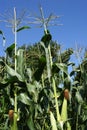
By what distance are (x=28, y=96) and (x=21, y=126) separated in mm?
610

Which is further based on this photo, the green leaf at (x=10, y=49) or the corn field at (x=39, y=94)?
the green leaf at (x=10, y=49)

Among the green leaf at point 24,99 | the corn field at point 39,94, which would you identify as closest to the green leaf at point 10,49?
the corn field at point 39,94

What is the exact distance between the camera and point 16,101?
4.42 m

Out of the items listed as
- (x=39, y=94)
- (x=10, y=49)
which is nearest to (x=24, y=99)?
(x=39, y=94)

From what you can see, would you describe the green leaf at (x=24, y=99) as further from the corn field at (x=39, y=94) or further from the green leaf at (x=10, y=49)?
the green leaf at (x=10, y=49)

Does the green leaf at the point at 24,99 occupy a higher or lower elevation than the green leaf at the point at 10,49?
lower

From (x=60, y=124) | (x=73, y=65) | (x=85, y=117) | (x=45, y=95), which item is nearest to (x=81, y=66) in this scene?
(x=73, y=65)

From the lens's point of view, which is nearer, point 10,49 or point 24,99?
point 24,99

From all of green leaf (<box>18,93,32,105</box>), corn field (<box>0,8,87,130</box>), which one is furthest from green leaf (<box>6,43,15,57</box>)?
green leaf (<box>18,93,32,105</box>)

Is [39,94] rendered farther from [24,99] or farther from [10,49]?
[10,49]

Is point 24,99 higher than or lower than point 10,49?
lower

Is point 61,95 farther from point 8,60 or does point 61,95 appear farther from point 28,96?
point 8,60

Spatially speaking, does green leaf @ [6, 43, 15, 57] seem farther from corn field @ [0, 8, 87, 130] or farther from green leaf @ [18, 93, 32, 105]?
green leaf @ [18, 93, 32, 105]

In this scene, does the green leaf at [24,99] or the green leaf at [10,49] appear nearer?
the green leaf at [24,99]
